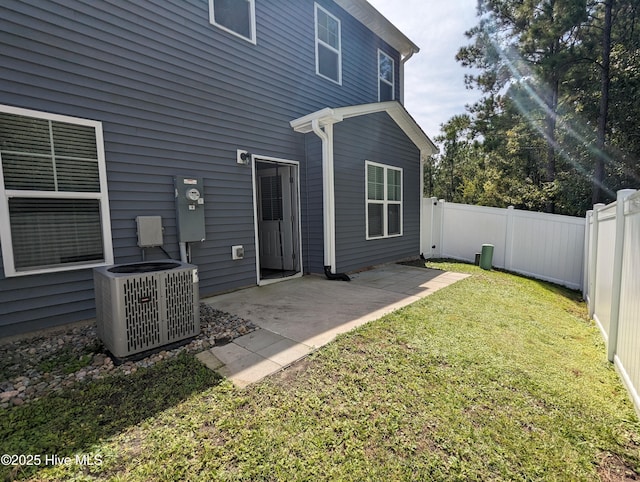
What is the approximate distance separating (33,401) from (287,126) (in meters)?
4.92

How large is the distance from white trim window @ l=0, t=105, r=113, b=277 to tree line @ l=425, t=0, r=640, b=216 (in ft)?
41.9

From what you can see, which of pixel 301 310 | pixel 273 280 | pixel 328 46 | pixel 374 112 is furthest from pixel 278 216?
pixel 328 46

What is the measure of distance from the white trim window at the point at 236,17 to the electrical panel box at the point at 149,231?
3.07 meters

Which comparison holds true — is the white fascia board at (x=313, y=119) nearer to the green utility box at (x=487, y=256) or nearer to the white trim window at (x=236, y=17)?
the white trim window at (x=236, y=17)

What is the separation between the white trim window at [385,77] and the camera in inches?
316

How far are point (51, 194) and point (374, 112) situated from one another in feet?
18.7

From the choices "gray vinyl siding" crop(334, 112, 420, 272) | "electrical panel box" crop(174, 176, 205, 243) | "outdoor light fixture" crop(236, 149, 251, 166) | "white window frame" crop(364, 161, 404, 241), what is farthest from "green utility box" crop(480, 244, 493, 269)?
"electrical panel box" crop(174, 176, 205, 243)

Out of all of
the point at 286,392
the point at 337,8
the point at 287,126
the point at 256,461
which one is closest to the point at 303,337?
the point at 286,392

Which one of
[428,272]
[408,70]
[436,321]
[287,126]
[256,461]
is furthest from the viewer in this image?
[408,70]

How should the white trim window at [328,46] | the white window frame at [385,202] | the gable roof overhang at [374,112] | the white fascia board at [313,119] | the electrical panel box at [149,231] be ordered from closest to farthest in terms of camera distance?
1. the electrical panel box at [149,231]
2. the white fascia board at [313,119]
3. the gable roof overhang at [374,112]
4. the white trim window at [328,46]
5. the white window frame at [385,202]

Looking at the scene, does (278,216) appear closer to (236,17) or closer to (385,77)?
(236,17)

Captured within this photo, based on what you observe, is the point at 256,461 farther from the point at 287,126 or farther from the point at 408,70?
the point at 408,70

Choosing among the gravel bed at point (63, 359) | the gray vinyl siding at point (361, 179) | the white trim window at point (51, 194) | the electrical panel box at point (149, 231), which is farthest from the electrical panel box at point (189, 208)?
the gray vinyl siding at point (361, 179)

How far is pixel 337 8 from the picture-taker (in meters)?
6.54
